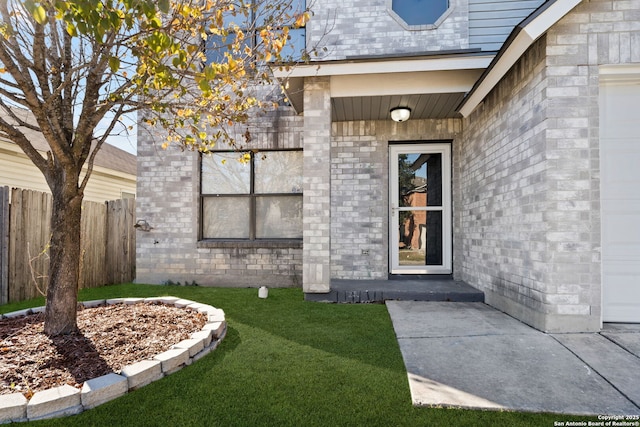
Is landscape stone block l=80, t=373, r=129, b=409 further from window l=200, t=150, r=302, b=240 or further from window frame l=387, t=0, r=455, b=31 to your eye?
window frame l=387, t=0, r=455, b=31

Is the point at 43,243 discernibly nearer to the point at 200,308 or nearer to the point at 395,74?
the point at 200,308

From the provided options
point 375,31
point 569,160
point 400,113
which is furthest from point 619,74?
point 375,31

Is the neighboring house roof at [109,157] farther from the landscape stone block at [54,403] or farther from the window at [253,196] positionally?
the landscape stone block at [54,403]

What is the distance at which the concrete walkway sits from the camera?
206cm

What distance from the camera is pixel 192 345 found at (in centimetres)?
264

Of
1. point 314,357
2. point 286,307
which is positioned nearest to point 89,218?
point 286,307

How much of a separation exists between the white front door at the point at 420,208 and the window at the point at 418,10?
223 centimetres

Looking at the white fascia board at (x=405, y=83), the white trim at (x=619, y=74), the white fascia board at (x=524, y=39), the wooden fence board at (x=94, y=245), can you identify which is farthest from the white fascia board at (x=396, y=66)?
the wooden fence board at (x=94, y=245)

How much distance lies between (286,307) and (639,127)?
4.39 m

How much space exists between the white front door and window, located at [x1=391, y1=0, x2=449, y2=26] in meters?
2.23

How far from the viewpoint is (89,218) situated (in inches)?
232

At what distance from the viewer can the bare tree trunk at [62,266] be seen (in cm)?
284

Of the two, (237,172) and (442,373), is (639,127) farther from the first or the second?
(237,172)

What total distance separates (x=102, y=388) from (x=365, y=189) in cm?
454
